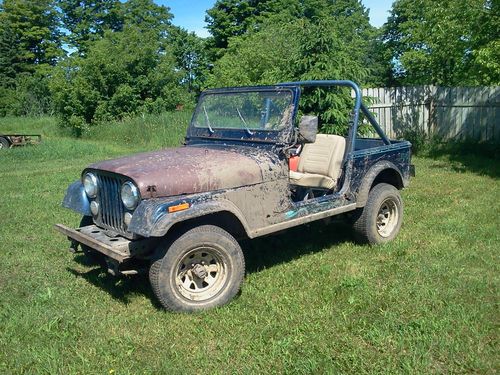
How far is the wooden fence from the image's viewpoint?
11.7 m

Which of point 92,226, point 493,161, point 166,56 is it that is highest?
point 166,56

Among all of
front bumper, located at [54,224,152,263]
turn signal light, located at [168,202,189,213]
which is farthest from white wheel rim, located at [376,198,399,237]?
front bumper, located at [54,224,152,263]

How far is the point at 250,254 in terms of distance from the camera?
5688 millimetres

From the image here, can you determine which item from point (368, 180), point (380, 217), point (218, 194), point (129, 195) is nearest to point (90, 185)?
point (129, 195)

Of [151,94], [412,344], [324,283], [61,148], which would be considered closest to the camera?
[412,344]

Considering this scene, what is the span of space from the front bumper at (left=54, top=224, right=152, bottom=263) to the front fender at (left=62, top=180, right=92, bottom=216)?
0.29 meters

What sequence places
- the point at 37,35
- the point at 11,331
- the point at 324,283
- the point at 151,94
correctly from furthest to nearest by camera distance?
the point at 37,35
the point at 151,94
the point at 324,283
the point at 11,331

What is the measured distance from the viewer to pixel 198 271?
4.25 meters

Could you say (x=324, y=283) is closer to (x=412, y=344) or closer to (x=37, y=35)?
(x=412, y=344)

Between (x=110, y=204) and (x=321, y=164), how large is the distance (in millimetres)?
2555

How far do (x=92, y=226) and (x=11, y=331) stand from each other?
1.18 m

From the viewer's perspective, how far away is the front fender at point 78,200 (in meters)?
4.88

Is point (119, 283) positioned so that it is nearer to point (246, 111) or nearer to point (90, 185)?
point (90, 185)

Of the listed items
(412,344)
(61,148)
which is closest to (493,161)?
(412,344)
